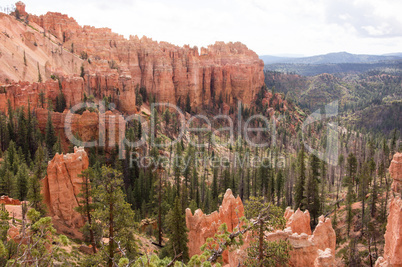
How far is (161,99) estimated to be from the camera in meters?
97.3

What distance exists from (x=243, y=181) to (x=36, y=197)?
39.4 metres

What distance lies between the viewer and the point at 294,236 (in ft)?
59.6

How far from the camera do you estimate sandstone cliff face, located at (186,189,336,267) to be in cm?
1795

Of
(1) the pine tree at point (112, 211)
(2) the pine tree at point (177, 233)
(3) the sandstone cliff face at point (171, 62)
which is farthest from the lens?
(3) the sandstone cliff face at point (171, 62)

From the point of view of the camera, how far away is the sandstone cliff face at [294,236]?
1795 centimetres

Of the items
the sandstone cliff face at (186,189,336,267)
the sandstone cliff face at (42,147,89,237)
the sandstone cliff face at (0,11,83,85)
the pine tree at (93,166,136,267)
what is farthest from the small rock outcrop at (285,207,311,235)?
the sandstone cliff face at (0,11,83,85)

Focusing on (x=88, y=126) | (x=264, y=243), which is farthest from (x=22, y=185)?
(x=264, y=243)

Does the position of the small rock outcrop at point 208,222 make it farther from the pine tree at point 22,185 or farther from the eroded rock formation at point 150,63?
the eroded rock formation at point 150,63

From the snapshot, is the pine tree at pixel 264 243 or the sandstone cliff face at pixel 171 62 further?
the sandstone cliff face at pixel 171 62

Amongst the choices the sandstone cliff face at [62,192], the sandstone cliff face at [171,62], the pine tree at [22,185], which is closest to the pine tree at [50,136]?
the pine tree at [22,185]

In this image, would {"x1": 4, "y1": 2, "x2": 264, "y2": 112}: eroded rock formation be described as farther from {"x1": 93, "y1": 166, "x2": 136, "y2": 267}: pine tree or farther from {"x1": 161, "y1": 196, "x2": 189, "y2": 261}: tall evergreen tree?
{"x1": 93, "y1": 166, "x2": 136, "y2": 267}: pine tree

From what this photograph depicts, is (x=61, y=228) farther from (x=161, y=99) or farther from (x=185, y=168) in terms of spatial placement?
(x=161, y=99)

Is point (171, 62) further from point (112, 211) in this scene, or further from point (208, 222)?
point (112, 211)

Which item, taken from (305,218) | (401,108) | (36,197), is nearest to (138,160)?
(36,197)
